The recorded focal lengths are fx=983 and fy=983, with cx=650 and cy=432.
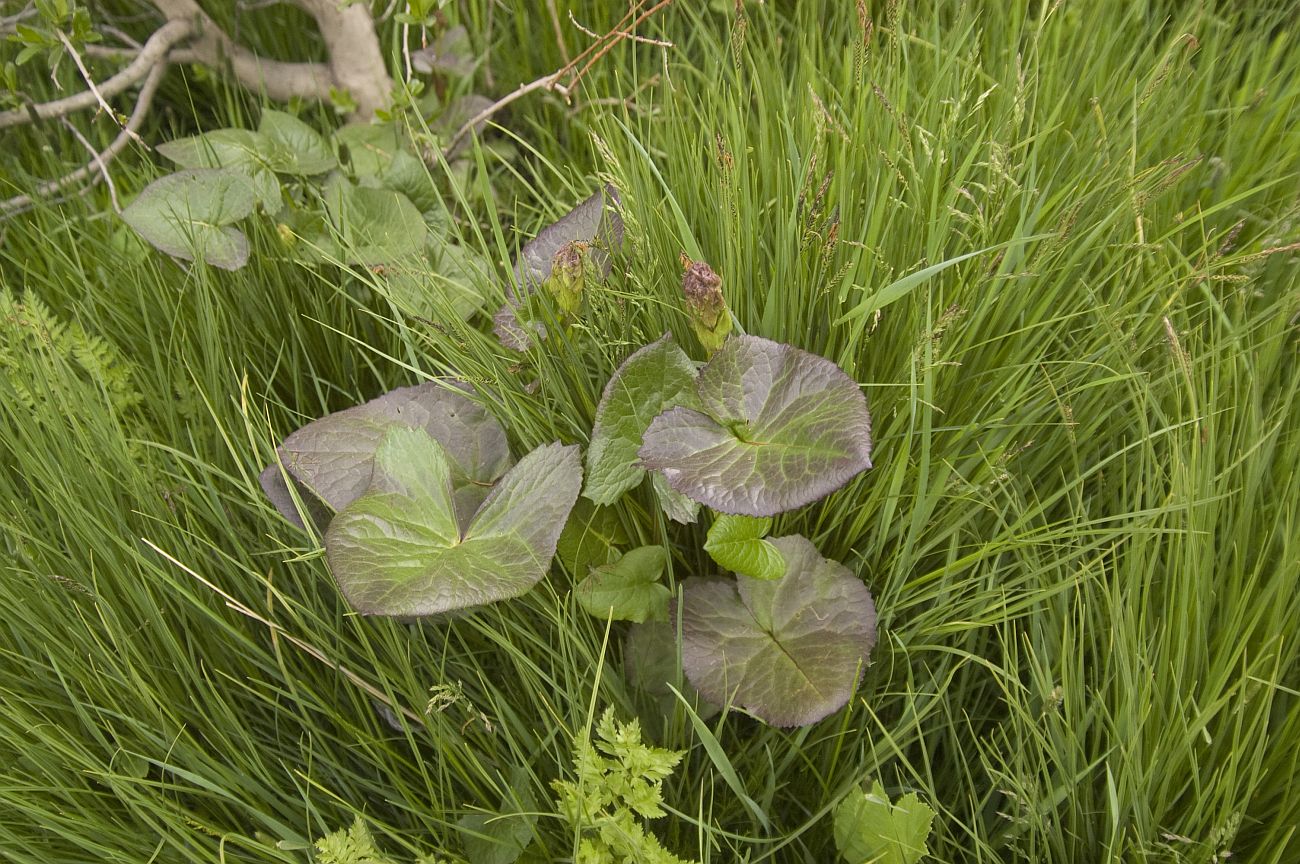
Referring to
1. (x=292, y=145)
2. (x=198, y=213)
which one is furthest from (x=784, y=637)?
(x=292, y=145)

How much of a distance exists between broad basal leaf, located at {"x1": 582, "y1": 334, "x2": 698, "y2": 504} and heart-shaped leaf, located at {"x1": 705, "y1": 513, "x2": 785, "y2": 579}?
12 cm

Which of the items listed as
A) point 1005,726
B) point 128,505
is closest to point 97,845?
point 128,505

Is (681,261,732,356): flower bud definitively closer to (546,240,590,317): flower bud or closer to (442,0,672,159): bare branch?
(546,240,590,317): flower bud

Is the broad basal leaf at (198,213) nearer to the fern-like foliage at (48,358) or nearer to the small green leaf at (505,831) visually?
the fern-like foliage at (48,358)

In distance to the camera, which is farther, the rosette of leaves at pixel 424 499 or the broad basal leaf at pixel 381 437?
the broad basal leaf at pixel 381 437

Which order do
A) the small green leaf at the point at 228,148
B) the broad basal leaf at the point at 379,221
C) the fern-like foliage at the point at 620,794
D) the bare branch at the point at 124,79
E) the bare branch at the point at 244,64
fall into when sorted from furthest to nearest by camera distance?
the bare branch at the point at 244,64 → the bare branch at the point at 124,79 → the small green leaf at the point at 228,148 → the broad basal leaf at the point at 379,221 → the fern-like foliage at the point at 620,794

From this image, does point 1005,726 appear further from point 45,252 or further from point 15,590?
point 45,252

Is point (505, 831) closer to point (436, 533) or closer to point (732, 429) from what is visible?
point (436, 533)

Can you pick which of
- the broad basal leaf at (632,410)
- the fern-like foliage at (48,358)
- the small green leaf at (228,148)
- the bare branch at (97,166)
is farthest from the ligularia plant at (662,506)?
the bare branch at (97,166)

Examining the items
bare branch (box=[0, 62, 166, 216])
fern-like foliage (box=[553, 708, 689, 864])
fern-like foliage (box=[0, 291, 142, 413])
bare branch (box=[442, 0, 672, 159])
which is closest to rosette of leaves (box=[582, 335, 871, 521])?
fern-like foliage (box=[553, 708, 689, 864])

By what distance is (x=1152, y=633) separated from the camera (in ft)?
3.33

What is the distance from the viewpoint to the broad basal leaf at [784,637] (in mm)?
989

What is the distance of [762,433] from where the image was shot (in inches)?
40.4

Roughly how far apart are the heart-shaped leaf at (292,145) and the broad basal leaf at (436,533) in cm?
71
